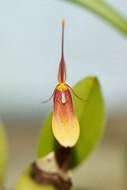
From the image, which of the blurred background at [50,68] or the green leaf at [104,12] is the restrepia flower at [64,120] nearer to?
the green leaf at [104,12]

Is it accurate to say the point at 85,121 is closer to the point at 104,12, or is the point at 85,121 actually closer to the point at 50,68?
the point at 104,12

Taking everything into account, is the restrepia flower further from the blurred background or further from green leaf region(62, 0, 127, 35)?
the blurred background

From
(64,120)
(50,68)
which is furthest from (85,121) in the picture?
(50,68)

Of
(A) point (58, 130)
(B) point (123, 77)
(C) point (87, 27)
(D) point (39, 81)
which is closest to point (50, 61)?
(D) point (39, 81)

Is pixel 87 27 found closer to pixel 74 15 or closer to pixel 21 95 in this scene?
pixel 74 15

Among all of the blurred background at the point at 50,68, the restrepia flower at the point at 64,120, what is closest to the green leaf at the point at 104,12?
the restrepia flower at the point at 64,120

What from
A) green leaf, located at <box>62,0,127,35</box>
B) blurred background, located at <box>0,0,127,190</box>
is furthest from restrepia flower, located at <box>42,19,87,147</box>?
blurred background, located at <box>0,0,127,190</box>
